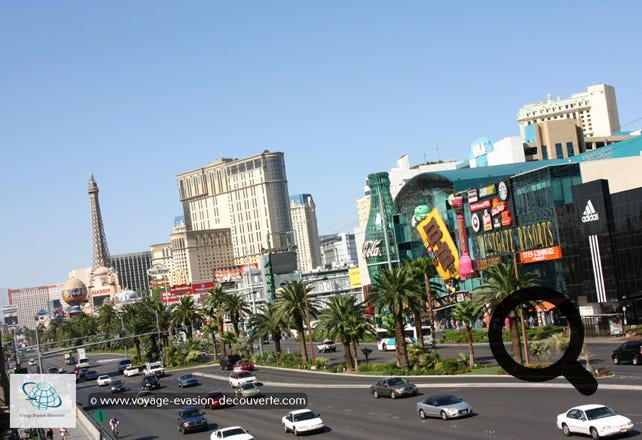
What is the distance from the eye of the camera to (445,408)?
1777 inches

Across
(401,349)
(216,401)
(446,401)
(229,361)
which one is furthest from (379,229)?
(446,401)

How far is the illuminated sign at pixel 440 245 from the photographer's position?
122375 mm

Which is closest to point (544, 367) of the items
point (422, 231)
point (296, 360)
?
point (296, 360)

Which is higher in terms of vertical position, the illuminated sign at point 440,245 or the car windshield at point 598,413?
the illuminated sign at point 440,245

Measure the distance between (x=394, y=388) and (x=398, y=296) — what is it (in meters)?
16.4

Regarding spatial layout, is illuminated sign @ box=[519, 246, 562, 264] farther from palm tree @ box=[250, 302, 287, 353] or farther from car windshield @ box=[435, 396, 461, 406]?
car windshield @ box=[435, 396, 461, 406]

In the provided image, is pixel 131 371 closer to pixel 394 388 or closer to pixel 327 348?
pixel 327 348

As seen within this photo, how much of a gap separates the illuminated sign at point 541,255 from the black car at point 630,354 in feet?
118

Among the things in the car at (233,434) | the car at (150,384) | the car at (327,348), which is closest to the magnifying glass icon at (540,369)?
the car at (233,434)

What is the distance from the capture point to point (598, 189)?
86.6 m

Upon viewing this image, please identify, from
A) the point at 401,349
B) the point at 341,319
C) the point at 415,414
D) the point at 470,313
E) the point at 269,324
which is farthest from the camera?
the point at 269,324

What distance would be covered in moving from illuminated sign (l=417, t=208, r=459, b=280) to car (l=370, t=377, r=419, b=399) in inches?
2564

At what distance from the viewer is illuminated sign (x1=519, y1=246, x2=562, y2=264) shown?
95.6 m

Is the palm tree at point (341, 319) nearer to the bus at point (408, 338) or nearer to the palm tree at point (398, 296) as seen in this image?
the palm tree at point (398, 296)
